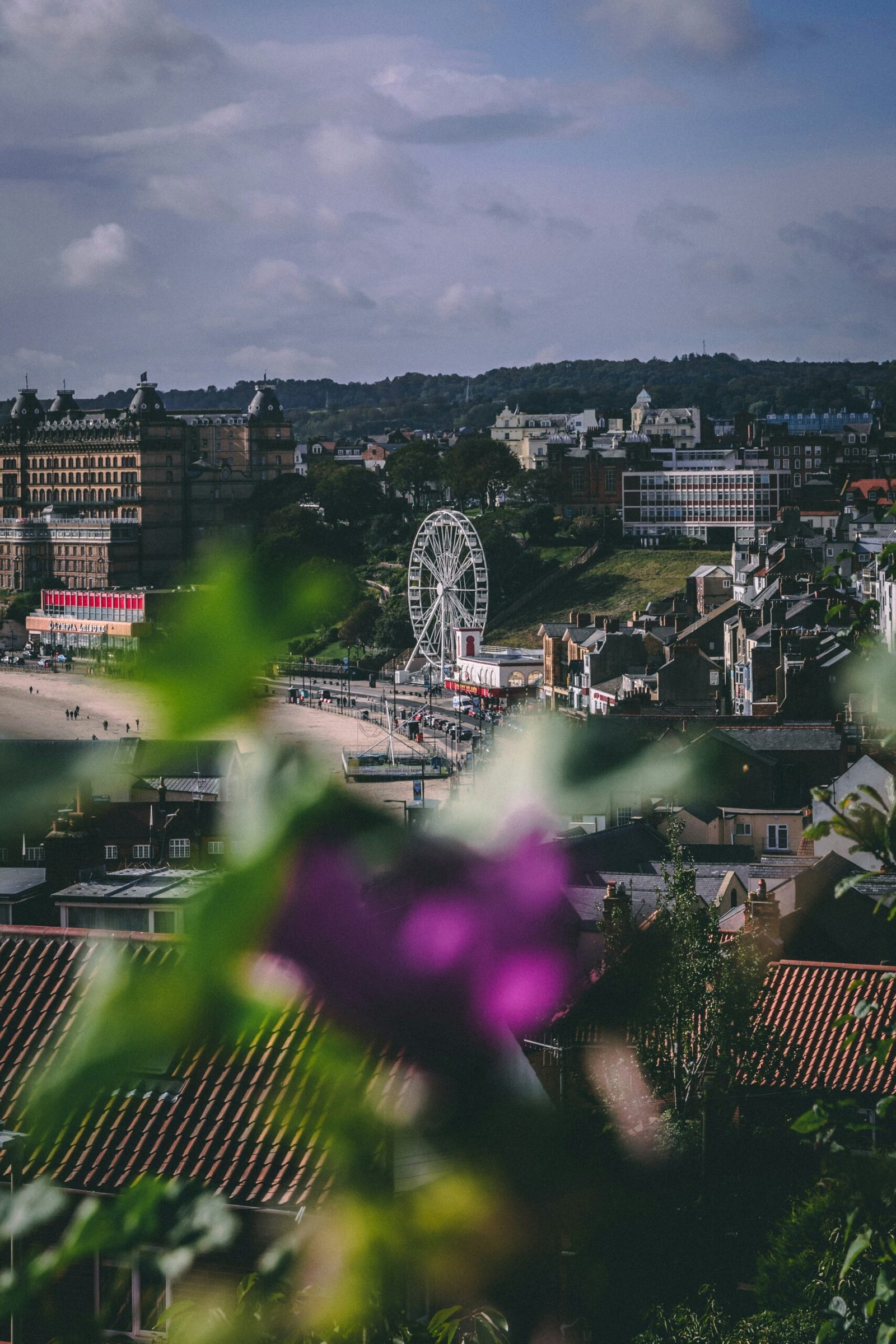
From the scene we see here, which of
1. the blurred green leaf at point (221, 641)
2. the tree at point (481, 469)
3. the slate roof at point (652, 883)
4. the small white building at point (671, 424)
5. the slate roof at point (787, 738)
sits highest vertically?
the small white building at point (671, 424)

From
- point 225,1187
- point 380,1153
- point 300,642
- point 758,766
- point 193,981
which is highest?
point 300,642

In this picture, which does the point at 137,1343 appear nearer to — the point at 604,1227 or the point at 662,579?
the point at 604,1227

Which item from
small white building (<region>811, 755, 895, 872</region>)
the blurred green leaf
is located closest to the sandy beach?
the blurred green leaf

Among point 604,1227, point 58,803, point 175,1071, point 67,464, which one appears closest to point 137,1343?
point 175,1071

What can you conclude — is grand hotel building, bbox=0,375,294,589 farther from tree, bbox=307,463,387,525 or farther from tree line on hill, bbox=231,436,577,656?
tree line on hill, bbox=231,436,577,656

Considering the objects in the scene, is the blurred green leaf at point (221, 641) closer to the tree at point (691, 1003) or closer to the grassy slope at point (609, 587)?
the tree at point (691, 1003)

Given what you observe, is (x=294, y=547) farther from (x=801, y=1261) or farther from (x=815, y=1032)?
(x=815, y=1032)

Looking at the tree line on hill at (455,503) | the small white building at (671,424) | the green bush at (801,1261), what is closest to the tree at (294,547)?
the green bush at (801,1261)
